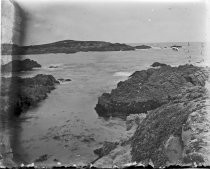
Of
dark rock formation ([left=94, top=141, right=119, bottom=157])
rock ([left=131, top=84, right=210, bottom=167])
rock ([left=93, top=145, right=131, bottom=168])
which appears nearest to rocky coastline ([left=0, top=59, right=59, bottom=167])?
dark rock formation ([left=94, top=141, right=119, bottom=157])

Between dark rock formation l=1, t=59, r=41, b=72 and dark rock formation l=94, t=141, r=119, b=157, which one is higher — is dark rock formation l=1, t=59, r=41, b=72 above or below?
above

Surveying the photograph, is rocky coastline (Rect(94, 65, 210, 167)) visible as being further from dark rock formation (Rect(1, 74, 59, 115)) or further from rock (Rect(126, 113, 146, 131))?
dark rock formation (Rect(1, 74, 59, 115))

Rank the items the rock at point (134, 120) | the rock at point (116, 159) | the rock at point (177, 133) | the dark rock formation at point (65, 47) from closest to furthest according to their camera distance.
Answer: the rock at point (177, 133)
the rock at point (116, 159)
the rock at point (134, 120)
the dark rock formation at point (65, 47)

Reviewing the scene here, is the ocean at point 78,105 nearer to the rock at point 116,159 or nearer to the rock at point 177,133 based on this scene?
the rock at point 116,159

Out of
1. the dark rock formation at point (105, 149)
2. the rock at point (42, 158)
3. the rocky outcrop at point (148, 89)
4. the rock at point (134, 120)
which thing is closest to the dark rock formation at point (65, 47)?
the rocky outcrop at point (148, 89)

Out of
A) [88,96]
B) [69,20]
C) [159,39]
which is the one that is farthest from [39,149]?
[159,39]

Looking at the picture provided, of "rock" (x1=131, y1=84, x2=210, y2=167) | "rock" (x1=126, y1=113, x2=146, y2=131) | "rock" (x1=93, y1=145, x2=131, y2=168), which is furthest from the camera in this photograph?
"rock" (x1=126, y1=113, x2=146, y2=131)

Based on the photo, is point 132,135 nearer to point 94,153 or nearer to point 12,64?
point 94,153
